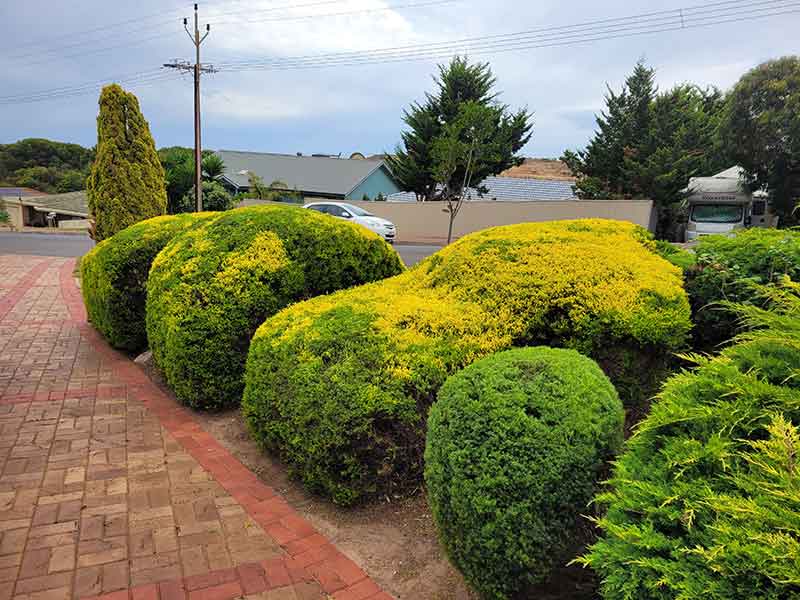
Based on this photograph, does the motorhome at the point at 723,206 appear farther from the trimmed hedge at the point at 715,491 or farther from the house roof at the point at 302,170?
the trimmed hedge at the point at 715,491

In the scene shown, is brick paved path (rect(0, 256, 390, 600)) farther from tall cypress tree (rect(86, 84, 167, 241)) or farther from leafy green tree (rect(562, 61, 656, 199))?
leafy green tree (rect(562, 61, 656, 199))

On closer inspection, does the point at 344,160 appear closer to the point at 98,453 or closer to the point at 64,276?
the point at 64,276

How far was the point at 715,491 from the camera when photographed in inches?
57.2

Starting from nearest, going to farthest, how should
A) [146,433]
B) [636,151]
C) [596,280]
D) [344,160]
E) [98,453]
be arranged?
[596,280] < [98,453] < [146,433] < [636,151] < [344,160]

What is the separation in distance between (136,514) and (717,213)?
26789 mm

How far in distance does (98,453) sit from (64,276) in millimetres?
11563

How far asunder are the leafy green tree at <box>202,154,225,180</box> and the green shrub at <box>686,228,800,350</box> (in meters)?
24.7

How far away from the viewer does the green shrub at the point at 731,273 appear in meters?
3.84

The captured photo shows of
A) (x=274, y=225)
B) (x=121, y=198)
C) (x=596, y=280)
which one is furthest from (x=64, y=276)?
(x=596, y=280)

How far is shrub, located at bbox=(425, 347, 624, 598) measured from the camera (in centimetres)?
212

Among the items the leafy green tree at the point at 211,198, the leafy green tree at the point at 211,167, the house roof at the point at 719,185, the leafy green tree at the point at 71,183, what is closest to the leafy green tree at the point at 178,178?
the leafy green tree at the point at 211,198

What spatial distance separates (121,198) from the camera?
10.6 meters

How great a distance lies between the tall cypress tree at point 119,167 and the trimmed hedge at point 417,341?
8.20m

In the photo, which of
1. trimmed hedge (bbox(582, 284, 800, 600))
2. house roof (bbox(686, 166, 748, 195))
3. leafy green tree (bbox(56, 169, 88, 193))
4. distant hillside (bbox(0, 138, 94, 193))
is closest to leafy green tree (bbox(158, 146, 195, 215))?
house roof (bbox(686, 166, 748, 195))
